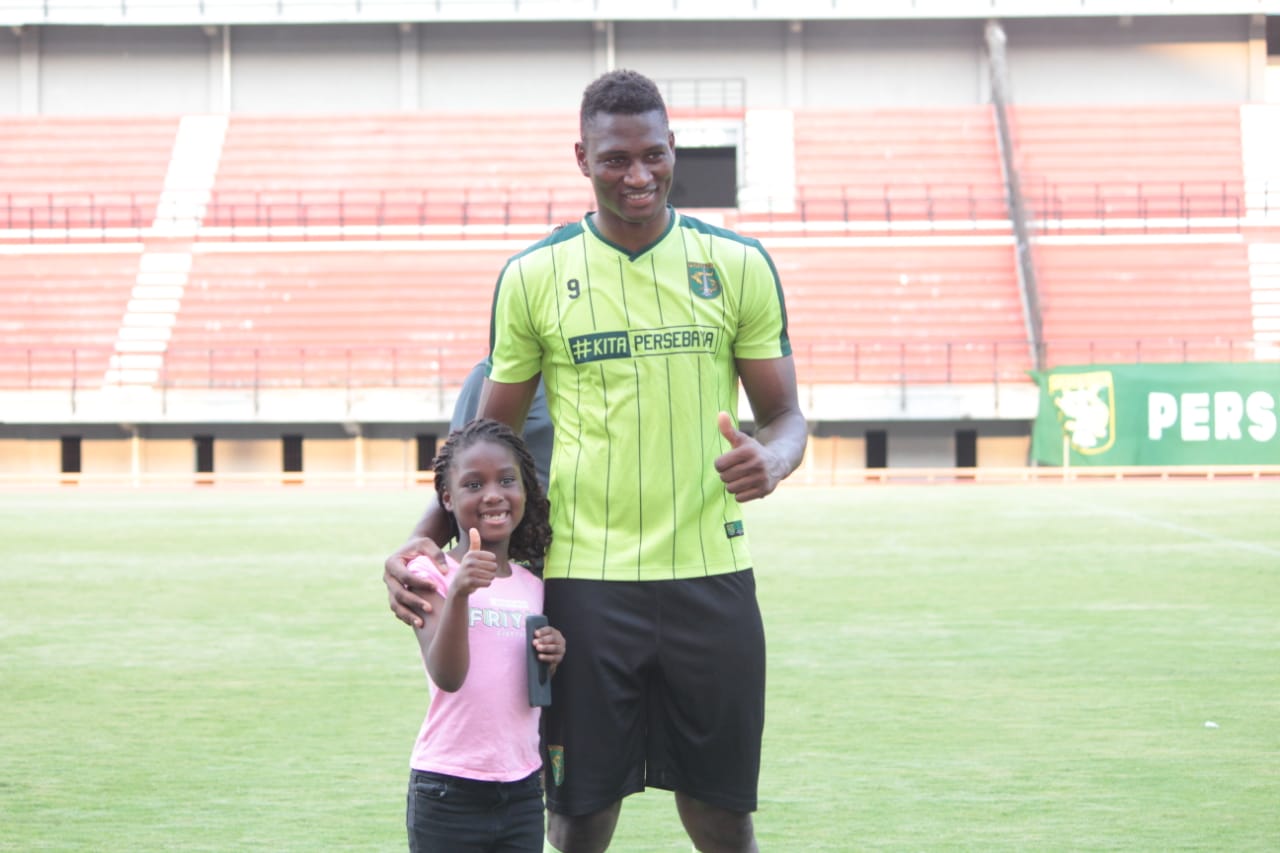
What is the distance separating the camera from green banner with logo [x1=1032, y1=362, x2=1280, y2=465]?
27.0 meters

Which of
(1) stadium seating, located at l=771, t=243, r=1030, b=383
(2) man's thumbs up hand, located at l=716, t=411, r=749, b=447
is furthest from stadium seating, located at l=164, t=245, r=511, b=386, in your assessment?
(2) man's thumbs up hand, located at l=716, t=411, r=749, b=447

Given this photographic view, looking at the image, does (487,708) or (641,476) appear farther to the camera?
(641,476)

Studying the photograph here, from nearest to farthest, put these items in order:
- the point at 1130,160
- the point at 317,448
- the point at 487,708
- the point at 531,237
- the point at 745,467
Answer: the point at 745,467 → the point at 487,708 → the point at 317,448 → the point at 531,237 → the point at 1130,160

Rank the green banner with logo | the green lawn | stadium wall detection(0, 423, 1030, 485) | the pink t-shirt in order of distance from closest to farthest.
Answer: the pink t-shirt → the green lawn → the green banner with logo → stadium wall detection(0, 423, 1030, 485)

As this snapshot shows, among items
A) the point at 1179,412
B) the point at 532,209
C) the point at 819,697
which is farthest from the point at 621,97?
the point at 532,209

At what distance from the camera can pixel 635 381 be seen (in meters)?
3.84

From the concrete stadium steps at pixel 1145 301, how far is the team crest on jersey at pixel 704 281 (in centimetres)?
2870

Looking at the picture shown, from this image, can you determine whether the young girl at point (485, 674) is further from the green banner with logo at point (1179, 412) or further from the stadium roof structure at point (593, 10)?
the stadium roof structure at point (593, 10)

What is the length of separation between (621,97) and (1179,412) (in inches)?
977

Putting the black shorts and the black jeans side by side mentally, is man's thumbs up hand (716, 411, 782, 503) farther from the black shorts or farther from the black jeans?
the black jeans

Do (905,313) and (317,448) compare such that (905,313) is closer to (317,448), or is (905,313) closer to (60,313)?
(317,448)

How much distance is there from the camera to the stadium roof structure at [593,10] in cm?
3931

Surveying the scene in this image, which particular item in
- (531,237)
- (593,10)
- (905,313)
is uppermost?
(593,10)

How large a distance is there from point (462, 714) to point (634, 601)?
446mm
